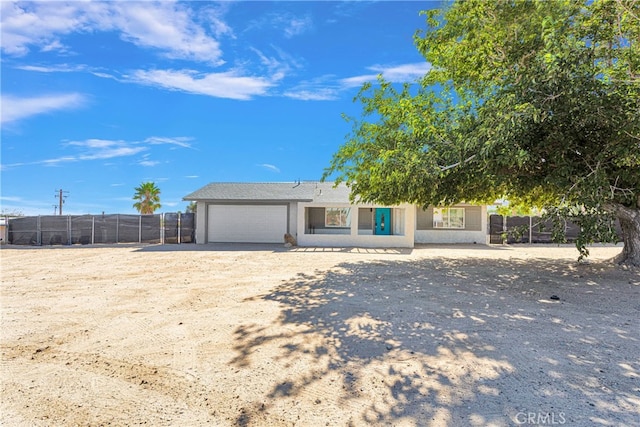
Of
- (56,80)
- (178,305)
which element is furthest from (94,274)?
(56,80)

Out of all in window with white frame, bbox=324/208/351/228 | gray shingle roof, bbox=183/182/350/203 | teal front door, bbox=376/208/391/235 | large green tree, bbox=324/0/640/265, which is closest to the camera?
large green tree, bbox=324/0/640/265

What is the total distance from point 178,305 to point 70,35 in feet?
26.6

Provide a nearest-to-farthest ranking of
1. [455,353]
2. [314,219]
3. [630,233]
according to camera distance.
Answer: [455,353]
[630,233]
[314,219]

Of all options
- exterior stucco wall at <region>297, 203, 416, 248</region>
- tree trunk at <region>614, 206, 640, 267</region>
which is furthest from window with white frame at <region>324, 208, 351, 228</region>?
tree trunk at <region>614, 206, 640, 267</region>

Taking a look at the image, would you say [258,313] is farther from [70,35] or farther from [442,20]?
[70,35]

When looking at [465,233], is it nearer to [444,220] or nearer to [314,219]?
[444,220]

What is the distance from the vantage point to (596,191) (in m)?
6.27

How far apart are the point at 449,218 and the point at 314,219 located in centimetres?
870

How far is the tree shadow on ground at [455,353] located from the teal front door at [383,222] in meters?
13.9

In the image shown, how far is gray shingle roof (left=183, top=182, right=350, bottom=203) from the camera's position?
18531mm

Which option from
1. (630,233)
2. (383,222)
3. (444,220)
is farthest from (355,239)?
(630,233)

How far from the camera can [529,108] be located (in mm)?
5566

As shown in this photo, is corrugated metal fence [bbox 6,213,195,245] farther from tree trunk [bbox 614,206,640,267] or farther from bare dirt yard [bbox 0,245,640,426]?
tree trunk [bbox 614,206,640,267]

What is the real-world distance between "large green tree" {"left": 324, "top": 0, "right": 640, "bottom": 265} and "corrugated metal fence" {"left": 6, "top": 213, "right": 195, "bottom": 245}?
15.2 m
